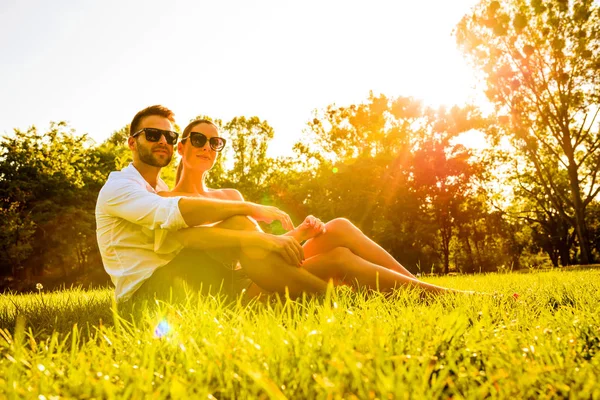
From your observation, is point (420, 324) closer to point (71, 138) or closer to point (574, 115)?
point (574, 115)

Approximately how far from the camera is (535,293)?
4551 mm

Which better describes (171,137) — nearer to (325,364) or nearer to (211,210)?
(211,210)

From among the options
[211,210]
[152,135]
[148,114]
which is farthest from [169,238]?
[148,114]

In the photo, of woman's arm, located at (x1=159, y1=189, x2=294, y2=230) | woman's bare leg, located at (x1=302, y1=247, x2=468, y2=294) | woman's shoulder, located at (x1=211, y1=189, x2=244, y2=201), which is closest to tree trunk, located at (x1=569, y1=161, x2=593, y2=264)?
woman's shoulder, located at (x1=211, y1=189, x2=244, y2=201)

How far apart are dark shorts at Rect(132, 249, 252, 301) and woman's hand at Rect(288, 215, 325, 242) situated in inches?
25.3

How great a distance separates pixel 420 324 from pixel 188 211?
7.13 feet

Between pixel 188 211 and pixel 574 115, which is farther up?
pixel 574 115

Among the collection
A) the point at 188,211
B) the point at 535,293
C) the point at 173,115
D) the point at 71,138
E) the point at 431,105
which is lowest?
the point at 535,293

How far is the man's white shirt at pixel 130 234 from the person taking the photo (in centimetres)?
373

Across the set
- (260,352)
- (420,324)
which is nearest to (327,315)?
(420,324)

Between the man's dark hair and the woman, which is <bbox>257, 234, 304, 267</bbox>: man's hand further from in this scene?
the man's dark hair

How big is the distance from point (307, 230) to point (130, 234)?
63.5 inches

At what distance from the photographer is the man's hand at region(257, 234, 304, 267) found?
12.1 feet

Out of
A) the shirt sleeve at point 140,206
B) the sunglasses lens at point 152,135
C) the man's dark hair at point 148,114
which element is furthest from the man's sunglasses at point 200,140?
the shirt sleeve at point 140,206
